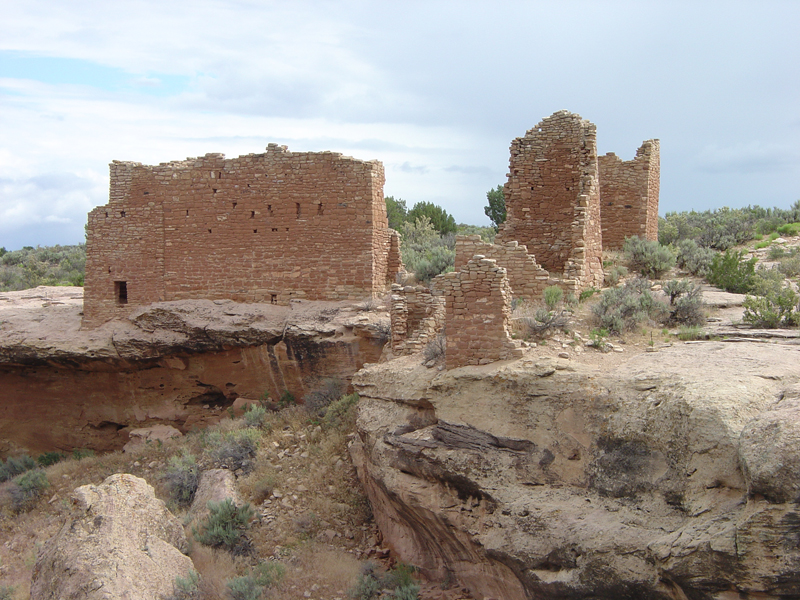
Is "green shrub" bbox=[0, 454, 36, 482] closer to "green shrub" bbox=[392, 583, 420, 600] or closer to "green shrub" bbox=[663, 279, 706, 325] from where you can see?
"green shrub" bbox=[392, 583, 420, 600]

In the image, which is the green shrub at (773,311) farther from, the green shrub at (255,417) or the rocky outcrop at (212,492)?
the green shrub at (255,417)

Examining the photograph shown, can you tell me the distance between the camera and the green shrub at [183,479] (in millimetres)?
12328

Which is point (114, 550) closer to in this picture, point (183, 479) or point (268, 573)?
point (268, 573)

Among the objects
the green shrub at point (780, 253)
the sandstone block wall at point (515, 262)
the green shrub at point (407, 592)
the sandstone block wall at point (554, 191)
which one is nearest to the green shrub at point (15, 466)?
the green shrub at point (407, 592)

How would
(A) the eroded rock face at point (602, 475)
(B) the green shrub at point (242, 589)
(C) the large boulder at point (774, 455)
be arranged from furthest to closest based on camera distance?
(B) the green shrub at point (242, 589), (A) the eroded rock face at point (602, 475), (C) the large boulder at point (774, 455)

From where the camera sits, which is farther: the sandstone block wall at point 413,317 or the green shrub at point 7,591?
the sandstone block wall at point 413,317

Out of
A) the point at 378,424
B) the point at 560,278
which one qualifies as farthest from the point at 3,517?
the point at 560,278

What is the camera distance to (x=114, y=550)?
A: 355 inches

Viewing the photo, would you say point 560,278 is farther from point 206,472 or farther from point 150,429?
point 150,429

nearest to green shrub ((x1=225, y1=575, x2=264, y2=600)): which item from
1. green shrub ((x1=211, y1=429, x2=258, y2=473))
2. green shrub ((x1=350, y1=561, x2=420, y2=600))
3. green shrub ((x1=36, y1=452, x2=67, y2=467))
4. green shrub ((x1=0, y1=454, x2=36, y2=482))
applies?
green shrub ((x1=350, y1=561, x2=420, y2=600))

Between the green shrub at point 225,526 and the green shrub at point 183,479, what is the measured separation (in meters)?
1.53

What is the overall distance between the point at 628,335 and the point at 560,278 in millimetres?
2702

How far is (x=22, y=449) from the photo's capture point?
17.0m

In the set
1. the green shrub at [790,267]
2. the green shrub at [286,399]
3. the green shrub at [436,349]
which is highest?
the green shrub at [790,267]
